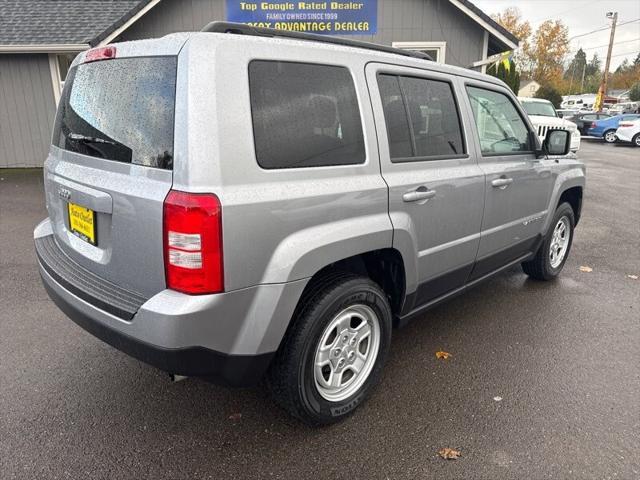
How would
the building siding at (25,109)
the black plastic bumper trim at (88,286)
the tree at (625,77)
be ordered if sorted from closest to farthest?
the black plastic bumper trim at (88,286) → the building siding at (25,109) → the tree at (625,77)

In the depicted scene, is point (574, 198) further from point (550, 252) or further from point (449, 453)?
point (449, 453)

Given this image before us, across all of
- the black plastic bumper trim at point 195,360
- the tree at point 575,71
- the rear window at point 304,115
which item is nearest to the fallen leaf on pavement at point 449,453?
the black plastic bumper trim at point 195,360

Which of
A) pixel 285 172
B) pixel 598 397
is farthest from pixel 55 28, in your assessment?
pixel 598 397

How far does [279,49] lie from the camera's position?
2197 millimetres

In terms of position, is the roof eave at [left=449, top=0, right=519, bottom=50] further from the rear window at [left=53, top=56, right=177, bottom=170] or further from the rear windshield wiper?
the rear windshield wiper

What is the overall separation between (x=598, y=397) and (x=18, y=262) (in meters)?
5.51

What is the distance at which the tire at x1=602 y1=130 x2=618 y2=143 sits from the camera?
23266 millimetres

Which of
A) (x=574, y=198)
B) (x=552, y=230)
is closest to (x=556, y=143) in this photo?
(x=552, y=230)

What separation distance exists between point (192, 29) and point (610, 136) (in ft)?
69.9

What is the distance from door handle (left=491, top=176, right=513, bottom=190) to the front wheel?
23968mm

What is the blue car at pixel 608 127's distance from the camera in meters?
23.2

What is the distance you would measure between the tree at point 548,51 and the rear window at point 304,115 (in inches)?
2511

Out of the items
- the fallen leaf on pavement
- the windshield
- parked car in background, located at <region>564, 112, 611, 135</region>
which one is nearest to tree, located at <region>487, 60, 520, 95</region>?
the windshield

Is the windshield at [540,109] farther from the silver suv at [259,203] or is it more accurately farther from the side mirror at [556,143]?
the silver suv at [259,203]
